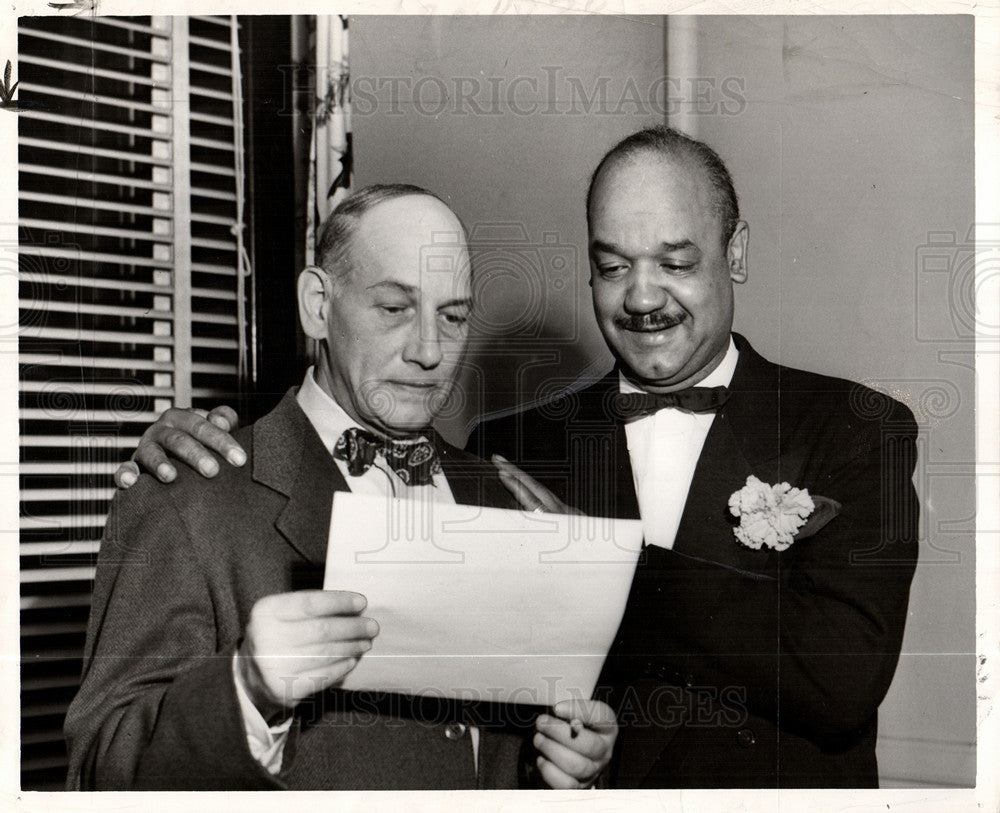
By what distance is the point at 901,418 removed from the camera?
180 cm

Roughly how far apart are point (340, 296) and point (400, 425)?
0.25 metres

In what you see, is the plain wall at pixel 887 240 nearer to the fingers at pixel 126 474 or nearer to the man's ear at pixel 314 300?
the man's ear at pixel 314 300

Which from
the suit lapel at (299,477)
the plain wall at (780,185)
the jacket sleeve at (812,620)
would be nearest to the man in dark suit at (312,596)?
the suit lapel at (299,477)

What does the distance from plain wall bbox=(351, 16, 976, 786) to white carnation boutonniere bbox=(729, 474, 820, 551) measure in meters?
0.25

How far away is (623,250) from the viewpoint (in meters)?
1.73

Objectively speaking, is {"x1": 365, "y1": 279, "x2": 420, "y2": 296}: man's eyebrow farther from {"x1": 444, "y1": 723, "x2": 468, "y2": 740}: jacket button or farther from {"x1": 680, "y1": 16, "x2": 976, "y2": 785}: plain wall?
{"x1": 444, "y1": 723, "x2": 468, "y2": 740}: jacket button

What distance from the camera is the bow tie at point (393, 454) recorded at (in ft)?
5.47

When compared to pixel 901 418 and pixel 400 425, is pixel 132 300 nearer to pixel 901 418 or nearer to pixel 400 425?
pixel 400 425

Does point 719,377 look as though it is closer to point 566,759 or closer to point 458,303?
point 458,303

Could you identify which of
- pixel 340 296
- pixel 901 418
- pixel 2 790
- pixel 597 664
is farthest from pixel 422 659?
pixel 901 418

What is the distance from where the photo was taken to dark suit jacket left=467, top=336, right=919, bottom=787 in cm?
172

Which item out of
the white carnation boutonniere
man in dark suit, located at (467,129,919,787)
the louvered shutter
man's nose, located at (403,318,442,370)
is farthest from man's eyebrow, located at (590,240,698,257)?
the louvered shutter

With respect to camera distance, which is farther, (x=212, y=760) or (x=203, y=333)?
(x=203, y=333)

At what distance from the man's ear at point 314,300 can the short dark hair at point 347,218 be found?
2 centimetres
